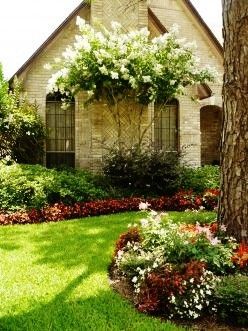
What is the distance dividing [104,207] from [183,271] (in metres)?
6.01

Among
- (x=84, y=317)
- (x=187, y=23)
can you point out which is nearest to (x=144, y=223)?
(x=84, y=317)

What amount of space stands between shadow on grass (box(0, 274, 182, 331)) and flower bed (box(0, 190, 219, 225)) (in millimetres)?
5244

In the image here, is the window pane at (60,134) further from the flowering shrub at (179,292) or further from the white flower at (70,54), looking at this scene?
the flowering shrub at (179,292)

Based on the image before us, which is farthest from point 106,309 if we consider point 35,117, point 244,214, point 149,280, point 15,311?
point 35,117

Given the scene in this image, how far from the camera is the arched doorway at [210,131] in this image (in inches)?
831

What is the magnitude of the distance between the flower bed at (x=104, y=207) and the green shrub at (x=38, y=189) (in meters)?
0.28

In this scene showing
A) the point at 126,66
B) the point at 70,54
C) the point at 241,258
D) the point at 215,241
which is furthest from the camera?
the point at 70,54

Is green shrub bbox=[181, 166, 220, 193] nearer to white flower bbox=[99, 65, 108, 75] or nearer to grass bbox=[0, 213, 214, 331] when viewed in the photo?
white flower bbox=[99, 65, 108, 75]

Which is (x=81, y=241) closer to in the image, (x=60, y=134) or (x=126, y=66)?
(x=126, y=66)

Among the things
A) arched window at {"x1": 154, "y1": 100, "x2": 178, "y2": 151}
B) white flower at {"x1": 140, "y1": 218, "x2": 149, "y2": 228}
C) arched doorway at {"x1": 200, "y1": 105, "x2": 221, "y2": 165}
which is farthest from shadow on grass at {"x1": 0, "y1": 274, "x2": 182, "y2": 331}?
arched doorway at {"x1": 200, "y1": 105, "x2": 221, "y2": 165}

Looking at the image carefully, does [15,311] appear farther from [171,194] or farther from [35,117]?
[35,117]

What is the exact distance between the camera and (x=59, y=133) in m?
16.2

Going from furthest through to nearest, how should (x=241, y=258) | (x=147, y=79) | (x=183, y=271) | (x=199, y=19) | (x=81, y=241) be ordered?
(x=199, y=19) < (x=147, y=79) < (x=81, y=241) < (x=241, y=258) < (x=183, y=271)

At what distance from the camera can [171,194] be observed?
43.2 ft
